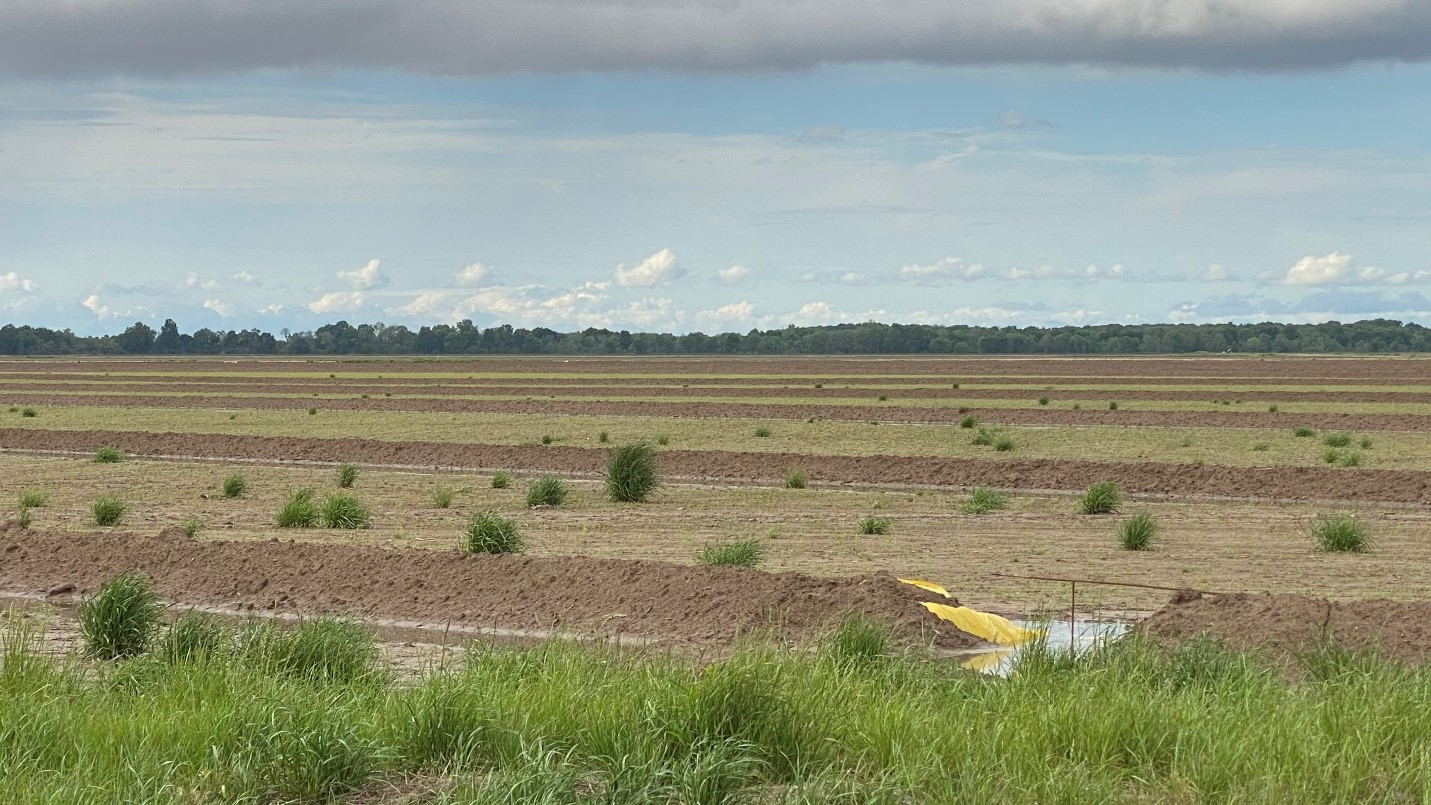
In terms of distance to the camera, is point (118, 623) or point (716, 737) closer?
point (716, 737)

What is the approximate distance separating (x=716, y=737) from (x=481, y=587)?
745 cm

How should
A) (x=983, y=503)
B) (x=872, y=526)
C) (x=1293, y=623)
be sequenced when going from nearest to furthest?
(x=1293, y=623) → (x=872, y=526) → (x=983, y=503)

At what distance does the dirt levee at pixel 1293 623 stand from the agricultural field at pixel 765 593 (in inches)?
1.9

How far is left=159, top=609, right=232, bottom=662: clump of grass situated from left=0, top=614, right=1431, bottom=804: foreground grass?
0.96m

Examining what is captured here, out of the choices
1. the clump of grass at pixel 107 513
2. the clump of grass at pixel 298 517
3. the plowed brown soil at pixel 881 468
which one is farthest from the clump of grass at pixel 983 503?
the clump of grass at pixel 107 513

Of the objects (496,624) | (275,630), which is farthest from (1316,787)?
(496,624)

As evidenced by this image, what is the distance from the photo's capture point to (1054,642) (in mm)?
11852

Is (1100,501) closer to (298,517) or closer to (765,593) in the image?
(765,593)

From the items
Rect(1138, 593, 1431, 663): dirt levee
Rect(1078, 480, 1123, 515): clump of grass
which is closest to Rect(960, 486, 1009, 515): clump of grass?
Rect(1078, 480, 1123, 515): clump of grass

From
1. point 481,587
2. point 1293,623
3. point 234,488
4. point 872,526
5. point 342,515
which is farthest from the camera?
point 234,488

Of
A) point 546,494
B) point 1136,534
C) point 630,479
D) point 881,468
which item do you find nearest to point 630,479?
point 630,479

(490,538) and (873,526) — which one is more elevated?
(490,538)

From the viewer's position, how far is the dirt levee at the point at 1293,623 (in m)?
10.4

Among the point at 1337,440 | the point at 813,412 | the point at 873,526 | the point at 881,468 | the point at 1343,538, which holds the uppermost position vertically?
the point at 1343,538
